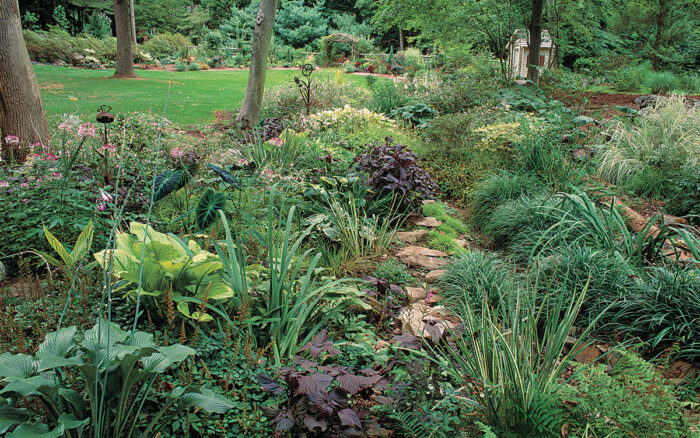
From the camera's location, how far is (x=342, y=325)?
2.53m

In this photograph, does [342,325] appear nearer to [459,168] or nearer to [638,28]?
[459,168]

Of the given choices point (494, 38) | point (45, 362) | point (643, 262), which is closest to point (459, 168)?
point (643, 262)

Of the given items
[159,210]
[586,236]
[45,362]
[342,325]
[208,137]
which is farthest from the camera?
[208,137]

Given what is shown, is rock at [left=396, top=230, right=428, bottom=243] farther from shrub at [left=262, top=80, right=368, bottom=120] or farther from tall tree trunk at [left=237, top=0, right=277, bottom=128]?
shrub at [left=262, top=80, right=368, bottom=120]

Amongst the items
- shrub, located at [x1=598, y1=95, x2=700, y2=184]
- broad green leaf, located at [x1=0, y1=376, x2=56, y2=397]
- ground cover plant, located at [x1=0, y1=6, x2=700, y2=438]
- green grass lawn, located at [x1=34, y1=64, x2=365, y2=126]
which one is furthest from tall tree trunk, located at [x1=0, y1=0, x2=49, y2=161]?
shrub, located at [x1=598, y1=95, x2=700, y2=184]

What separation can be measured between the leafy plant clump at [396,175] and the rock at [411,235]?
300 millimetres

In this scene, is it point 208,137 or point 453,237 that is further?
point 208,137

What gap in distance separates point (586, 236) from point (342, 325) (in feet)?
7.05

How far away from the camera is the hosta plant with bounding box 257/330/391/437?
1543 millimetres

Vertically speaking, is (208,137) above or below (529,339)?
above

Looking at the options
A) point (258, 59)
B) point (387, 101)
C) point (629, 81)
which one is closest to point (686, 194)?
point (387, 101)

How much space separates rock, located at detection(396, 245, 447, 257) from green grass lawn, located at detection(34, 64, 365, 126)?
6463mm

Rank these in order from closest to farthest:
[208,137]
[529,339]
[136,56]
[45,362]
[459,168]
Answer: [45,362] < [529,339] < [459,168] < [208,137] < [136,56]

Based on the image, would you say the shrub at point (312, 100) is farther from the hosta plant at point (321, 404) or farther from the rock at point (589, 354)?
the hosta plant at point (321, 404)
